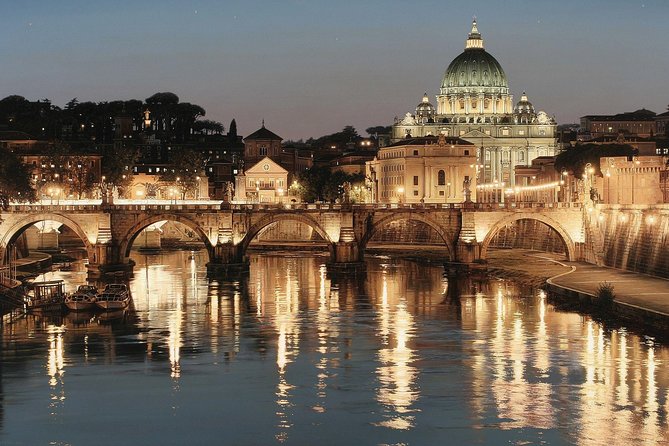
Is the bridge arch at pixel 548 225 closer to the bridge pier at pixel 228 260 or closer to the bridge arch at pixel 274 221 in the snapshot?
the bridge arch at pixel 274 221

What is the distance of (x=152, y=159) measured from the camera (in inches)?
6880

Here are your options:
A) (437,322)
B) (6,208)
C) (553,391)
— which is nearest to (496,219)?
(437,322)

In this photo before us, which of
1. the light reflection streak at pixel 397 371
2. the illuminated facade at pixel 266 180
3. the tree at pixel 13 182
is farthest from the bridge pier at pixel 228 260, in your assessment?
the illuminated facade at pixel 266 180

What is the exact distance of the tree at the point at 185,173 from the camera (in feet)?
491

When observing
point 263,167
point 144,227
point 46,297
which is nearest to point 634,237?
point 46,297

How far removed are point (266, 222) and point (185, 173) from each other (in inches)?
2166

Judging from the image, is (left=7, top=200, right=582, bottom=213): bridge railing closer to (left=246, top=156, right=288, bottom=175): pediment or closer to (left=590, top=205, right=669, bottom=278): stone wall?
(left=590, top=205, right=669, bottom=278): stone wall

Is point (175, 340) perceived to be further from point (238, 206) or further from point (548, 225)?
point (548, 225)

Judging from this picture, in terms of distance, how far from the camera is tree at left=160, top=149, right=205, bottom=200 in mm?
149625

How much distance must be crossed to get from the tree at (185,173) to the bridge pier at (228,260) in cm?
4869

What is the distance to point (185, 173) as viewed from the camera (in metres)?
152

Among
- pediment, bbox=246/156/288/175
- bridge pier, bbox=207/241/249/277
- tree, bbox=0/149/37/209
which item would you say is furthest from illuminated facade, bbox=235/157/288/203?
bridge pier, bbox=207/241/249/277

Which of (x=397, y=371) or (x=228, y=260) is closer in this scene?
(x=397, y=371)

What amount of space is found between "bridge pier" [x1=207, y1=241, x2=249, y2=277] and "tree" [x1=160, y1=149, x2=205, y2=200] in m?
48.7
